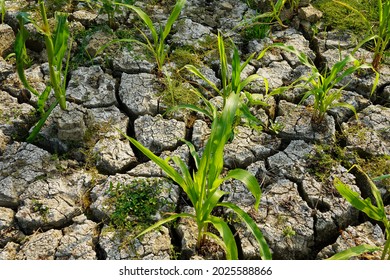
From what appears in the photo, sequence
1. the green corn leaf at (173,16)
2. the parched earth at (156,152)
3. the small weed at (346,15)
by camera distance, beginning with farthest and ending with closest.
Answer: the small weed at (346,15) → the green corn leaf at (173,16) → the parched earth at (156,152)

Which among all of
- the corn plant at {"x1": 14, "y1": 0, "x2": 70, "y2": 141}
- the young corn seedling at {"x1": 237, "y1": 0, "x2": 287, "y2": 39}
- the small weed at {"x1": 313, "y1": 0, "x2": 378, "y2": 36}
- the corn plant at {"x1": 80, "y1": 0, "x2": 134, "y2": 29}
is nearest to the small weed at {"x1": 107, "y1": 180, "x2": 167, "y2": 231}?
the corn plant at {"x1": 14, "y1": 0, "x2": 70, "y2": 141}

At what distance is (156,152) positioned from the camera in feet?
7.98

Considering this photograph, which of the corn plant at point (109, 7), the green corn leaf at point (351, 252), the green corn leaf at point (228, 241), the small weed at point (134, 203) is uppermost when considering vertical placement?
the corn plant at point (109, 7)

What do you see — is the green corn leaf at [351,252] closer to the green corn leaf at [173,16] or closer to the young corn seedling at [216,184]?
the young corn seedling at [216,184]

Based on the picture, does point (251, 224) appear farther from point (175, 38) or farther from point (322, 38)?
point (322, 38)

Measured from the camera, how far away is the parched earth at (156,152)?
2.08 meters

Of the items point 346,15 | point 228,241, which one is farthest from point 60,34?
point 346,15

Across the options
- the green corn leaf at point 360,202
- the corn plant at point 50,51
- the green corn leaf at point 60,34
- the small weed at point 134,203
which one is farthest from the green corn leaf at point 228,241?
the green corn leaf at point 60,34

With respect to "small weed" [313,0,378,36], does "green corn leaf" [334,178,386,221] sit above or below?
below

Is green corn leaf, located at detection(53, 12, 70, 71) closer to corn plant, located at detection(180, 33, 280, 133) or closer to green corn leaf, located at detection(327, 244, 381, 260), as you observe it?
corn plant, located at detection(180, 33, 280, 133)

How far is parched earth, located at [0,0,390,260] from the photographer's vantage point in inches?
81.9

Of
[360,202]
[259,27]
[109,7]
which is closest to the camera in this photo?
[360,202]

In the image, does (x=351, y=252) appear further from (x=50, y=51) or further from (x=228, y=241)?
(x=50, y=51)

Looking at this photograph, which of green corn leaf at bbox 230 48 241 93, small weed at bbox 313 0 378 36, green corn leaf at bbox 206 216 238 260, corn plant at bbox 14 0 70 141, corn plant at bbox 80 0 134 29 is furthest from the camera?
small weed at bbox 313 0 378 36
